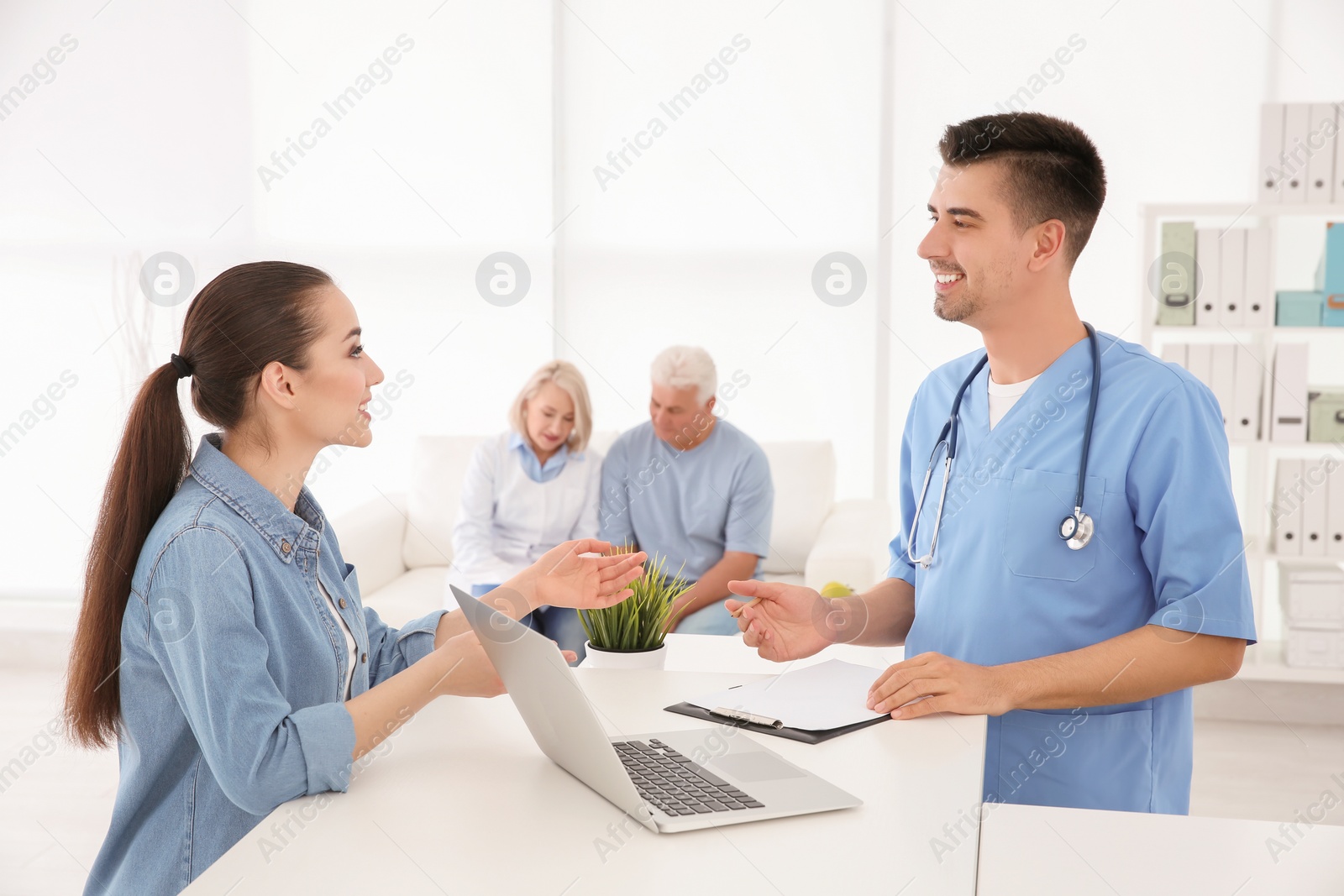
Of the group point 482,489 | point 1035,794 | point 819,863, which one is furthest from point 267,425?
point 482,489

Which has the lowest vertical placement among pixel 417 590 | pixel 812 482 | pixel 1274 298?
pixel 417 590

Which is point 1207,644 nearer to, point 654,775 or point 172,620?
point 654,775

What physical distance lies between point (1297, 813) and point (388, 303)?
3726 mm

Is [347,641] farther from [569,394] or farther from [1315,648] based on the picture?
[1315,648]

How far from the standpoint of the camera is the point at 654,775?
45.9 inches

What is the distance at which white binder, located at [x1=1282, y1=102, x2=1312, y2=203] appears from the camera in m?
3.32

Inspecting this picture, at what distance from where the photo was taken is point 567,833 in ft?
3.43

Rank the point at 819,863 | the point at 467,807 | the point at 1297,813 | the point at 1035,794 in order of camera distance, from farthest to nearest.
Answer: the point at 1297,813 < the point at 1035,794 < the point at 467,807 < the point at 819,863

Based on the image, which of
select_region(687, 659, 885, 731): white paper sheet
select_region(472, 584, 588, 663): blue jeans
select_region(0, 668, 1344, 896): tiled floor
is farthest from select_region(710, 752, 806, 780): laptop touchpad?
select_region(0, 668, 1344, 896): tiled floor

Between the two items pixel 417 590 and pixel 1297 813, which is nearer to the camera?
pixel 1297 813

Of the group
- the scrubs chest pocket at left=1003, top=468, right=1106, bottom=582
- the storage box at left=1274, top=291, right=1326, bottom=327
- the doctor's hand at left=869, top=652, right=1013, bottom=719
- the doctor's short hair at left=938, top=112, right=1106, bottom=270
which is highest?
the doctor's short hair at left=938, top=112, right=1106, bottom=270

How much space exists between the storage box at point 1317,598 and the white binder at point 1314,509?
76mm

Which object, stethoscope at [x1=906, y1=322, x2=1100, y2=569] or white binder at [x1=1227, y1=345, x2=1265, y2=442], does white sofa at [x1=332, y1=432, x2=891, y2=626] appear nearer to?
white binder at [x1=1227, y1=345, x2=1265, y2=442]

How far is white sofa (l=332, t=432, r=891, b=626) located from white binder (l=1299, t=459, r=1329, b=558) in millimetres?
1327
